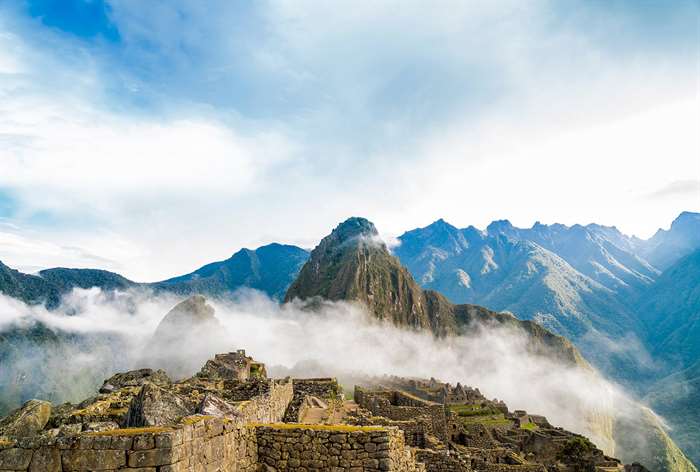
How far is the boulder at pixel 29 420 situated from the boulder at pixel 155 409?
113 inches

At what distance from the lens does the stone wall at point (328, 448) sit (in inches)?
344

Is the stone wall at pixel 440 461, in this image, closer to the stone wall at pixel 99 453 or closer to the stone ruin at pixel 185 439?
the stone ruin at pixel 185 439

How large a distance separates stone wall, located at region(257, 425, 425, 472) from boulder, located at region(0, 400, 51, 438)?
531 centimetres

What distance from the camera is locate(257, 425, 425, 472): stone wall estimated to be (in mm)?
8734

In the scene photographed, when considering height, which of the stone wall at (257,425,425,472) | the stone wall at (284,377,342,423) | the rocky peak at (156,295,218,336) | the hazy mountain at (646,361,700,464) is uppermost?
the rocky peak at (156,295,218,336)

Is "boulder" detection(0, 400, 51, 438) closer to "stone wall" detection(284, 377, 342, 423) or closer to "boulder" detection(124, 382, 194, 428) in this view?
"boulder" detection(124, 382, 194, 428)

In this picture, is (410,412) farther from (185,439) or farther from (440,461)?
(185,439)

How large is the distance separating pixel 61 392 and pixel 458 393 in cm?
11592

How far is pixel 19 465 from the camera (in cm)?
652

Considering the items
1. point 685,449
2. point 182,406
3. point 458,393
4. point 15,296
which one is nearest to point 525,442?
point 182,406

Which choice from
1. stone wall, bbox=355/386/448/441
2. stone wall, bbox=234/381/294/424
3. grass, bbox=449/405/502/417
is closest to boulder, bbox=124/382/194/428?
stone wall, bbox=234/381/294/424

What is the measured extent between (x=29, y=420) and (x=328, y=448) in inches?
287

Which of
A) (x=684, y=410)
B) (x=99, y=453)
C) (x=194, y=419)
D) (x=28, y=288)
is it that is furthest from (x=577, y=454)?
(x=28, y=288)

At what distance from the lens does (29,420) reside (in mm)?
10922
